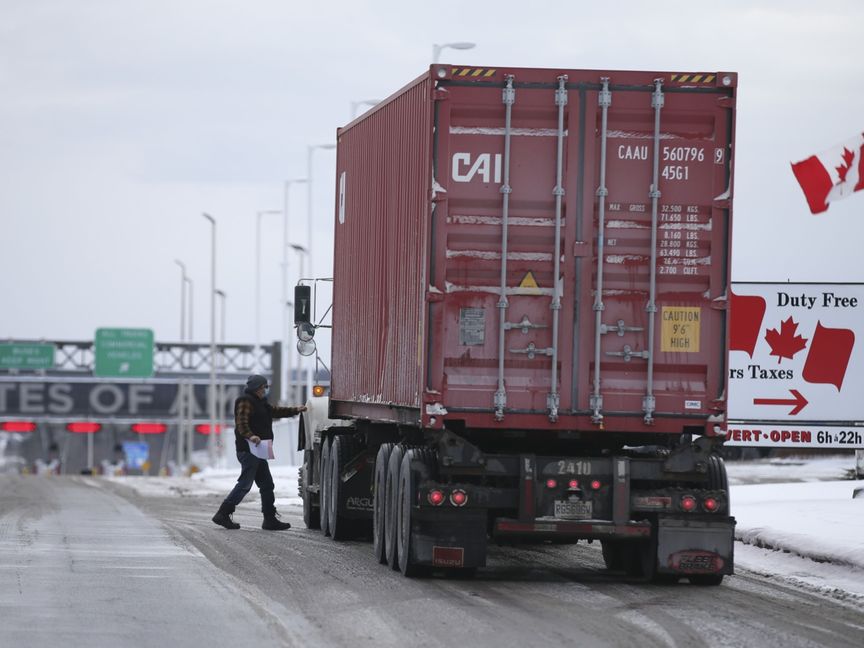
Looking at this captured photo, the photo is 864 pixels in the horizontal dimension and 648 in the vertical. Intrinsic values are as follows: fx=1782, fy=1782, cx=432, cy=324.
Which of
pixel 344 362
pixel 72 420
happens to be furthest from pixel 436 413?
pixel 72 420

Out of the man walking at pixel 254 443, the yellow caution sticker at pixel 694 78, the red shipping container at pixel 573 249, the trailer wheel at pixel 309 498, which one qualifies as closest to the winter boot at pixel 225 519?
the man walking at pixel 254 443

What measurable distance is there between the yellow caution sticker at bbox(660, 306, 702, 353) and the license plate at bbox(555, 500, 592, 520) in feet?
4.51

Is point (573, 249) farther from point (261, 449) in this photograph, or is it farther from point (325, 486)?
point (261, 449)

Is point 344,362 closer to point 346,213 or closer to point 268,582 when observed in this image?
point 346,213

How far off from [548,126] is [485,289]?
1.38 meters

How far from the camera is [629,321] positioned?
13.9 m

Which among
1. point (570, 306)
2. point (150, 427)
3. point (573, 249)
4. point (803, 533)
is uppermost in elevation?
point (573, 249)

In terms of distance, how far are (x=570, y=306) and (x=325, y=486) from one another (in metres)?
6.96

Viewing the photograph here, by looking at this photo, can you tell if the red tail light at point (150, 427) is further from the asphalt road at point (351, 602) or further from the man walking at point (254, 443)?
the asphalt road at point (351, 602)

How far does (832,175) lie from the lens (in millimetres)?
16547

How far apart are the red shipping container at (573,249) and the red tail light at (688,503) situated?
0.53m

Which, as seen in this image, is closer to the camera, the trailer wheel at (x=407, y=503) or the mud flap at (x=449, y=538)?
the mud flap at (x=449, y=538)

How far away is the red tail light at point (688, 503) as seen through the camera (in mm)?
14141

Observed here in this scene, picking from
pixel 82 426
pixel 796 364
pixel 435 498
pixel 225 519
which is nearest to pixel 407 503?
pixel 435 498
